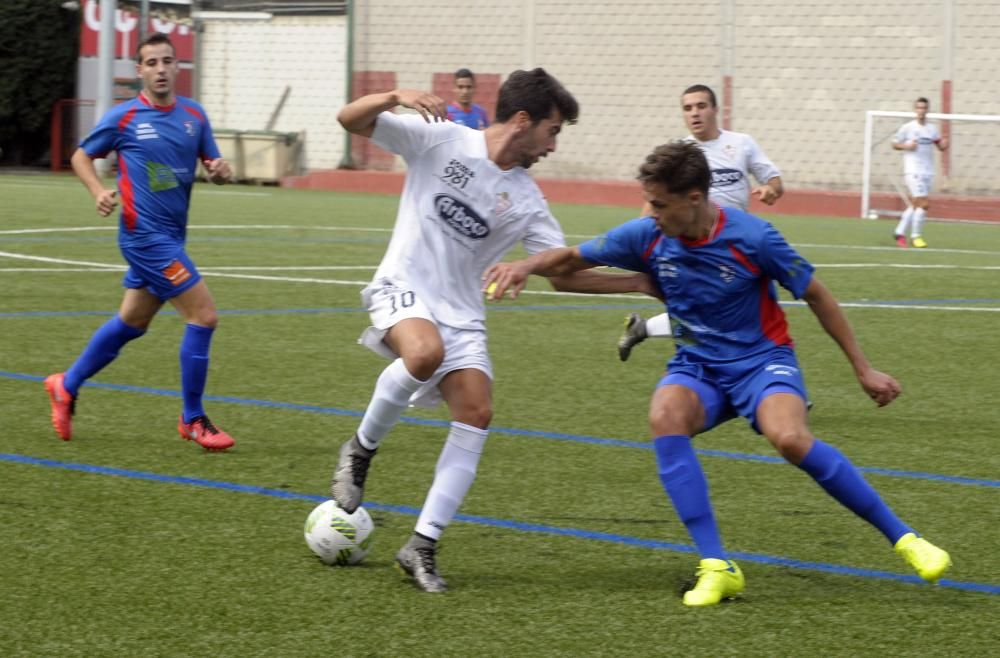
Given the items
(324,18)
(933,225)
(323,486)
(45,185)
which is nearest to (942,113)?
(933,225)

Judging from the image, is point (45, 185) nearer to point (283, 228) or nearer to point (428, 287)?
point (283, 228)

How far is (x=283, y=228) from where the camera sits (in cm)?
1988

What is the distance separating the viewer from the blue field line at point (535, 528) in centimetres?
533

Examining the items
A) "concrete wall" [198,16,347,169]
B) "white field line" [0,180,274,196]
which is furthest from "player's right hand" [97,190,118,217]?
"concrete wall" [198,16,347,169]

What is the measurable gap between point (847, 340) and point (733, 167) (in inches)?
210

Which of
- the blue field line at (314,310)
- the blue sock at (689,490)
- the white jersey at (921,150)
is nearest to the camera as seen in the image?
the blue sock at (689,490)

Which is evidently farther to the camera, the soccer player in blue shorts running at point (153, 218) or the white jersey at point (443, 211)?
the soccer player in blue shorts running at point (153, 218)

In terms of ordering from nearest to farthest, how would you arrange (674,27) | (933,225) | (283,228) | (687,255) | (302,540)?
(687,255), (302,540), (283,228), (933,225), (674,27)

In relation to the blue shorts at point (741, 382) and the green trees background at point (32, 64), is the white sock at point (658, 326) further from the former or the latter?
the green trees background at point (32, 64)

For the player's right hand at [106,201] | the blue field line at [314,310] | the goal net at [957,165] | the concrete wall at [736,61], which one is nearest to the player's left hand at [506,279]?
the player's right hand at [106,201]

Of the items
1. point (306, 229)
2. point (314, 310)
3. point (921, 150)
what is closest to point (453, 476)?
point (314, 310)

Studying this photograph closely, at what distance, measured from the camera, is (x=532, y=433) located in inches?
307

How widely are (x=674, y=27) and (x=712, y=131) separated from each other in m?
22.0

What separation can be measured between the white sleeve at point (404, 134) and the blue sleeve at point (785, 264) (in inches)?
A: 47.1
